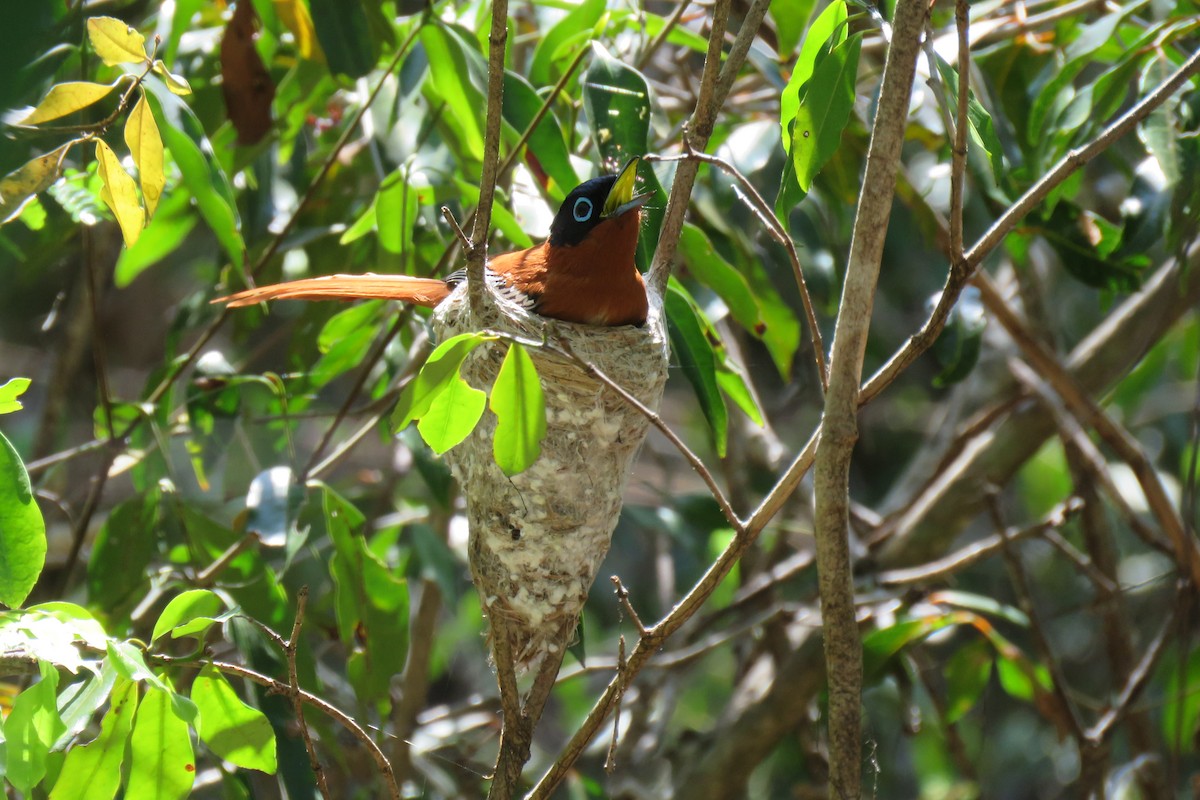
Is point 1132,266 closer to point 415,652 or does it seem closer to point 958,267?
point 958,267

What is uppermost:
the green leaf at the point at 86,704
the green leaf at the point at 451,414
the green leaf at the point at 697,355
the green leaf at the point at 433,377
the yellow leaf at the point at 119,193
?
the yellow leaf at the point at 119,193

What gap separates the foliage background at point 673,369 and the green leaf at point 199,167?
1 cm

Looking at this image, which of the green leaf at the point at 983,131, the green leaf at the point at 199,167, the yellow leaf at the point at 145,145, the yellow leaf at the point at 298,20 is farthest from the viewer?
the yellow leaf at the point at 298,20

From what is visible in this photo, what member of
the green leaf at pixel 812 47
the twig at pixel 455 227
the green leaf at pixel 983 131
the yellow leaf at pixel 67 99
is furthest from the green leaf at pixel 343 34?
the green leaf at pixel 983 131

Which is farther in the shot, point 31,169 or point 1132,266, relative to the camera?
point 1132,266

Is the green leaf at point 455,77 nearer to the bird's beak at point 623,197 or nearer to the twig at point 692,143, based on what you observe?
the bird's beak at point 623,197

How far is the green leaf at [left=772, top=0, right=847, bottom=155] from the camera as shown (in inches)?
73.3

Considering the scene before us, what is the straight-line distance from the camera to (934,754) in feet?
16.4

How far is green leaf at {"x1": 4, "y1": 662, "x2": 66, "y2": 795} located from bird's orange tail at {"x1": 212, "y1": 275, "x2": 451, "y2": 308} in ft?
3.63

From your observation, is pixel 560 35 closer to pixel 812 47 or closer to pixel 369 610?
pixel 812 47

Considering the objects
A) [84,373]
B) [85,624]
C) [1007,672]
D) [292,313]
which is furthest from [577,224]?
[84,373]

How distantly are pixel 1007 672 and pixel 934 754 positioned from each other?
1.67m

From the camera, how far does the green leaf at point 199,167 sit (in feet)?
7.39

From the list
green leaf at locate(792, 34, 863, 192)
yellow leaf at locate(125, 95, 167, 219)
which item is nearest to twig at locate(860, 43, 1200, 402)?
→ green leaf at locate(792, 34, 863, 192)
